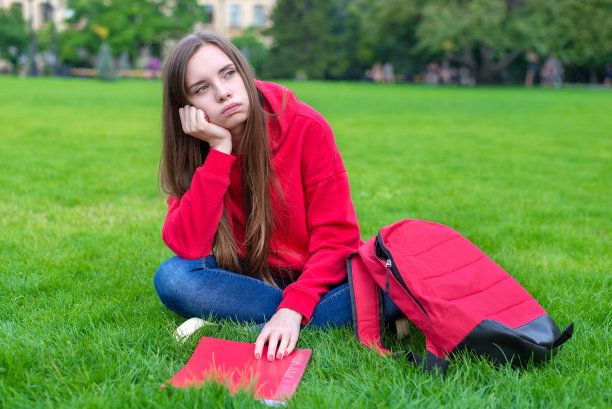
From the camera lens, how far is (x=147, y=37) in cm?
4028

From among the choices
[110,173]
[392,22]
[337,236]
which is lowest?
[110,173]

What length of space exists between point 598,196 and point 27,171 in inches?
216

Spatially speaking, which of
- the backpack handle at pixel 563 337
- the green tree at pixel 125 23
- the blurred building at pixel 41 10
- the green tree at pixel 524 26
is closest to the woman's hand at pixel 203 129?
the backpack handle at pixel 563 337

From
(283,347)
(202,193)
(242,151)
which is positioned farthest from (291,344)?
(242,151)

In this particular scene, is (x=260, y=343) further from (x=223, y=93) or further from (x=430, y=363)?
(x=223, y=93)

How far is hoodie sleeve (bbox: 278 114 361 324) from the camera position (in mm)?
2426

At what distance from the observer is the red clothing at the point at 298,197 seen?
2.36 metres

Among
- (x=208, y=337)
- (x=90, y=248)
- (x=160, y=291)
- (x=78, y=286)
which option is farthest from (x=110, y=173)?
(x=208, y=337)

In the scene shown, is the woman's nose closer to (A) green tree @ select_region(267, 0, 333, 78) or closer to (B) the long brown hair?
(B) the long brown hair

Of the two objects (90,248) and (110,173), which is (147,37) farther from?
(90,248)

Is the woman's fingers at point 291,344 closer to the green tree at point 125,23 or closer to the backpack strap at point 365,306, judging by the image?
the backpack strap at point 365,306

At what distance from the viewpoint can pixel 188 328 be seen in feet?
7.85

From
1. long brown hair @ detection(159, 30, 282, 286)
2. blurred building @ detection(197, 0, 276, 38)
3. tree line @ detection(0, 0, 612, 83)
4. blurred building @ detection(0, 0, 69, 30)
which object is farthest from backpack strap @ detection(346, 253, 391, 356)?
blurred building @ detection(0, 0, 69, 30)

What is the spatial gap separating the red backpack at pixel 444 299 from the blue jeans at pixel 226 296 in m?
0.14
